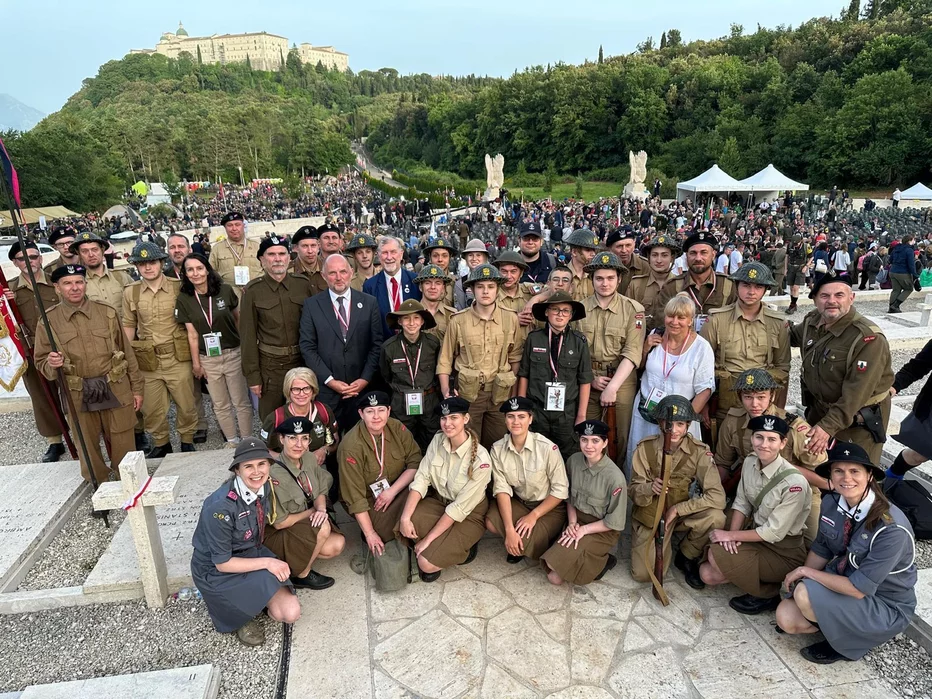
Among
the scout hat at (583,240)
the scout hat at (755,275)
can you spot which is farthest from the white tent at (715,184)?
→ the scout hat at (755,275)

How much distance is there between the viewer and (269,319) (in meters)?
4.84

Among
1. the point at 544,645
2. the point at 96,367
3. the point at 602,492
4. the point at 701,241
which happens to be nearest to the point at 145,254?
the point at 96,367

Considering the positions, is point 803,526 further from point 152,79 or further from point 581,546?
point 152,79

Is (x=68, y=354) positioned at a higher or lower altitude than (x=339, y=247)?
lower

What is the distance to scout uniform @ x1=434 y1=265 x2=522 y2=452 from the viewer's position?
4297mm

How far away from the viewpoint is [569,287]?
15.8 ft

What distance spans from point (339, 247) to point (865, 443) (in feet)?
16.2

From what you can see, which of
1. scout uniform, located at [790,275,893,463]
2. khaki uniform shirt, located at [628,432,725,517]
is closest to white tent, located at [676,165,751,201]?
scout uniform, located at [790,275,893,463]

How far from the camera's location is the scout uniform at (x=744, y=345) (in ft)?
13.9

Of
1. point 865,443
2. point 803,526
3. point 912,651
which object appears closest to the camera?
point 912,651

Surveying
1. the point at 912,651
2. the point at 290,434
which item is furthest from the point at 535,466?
the point at 912,651

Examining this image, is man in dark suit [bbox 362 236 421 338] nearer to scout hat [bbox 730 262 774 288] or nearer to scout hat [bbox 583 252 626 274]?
scout hat [bbox 583 252 626 274]

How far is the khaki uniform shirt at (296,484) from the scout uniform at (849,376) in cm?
349

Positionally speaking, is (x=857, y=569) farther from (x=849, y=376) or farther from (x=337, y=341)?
(x=337, y=341)
